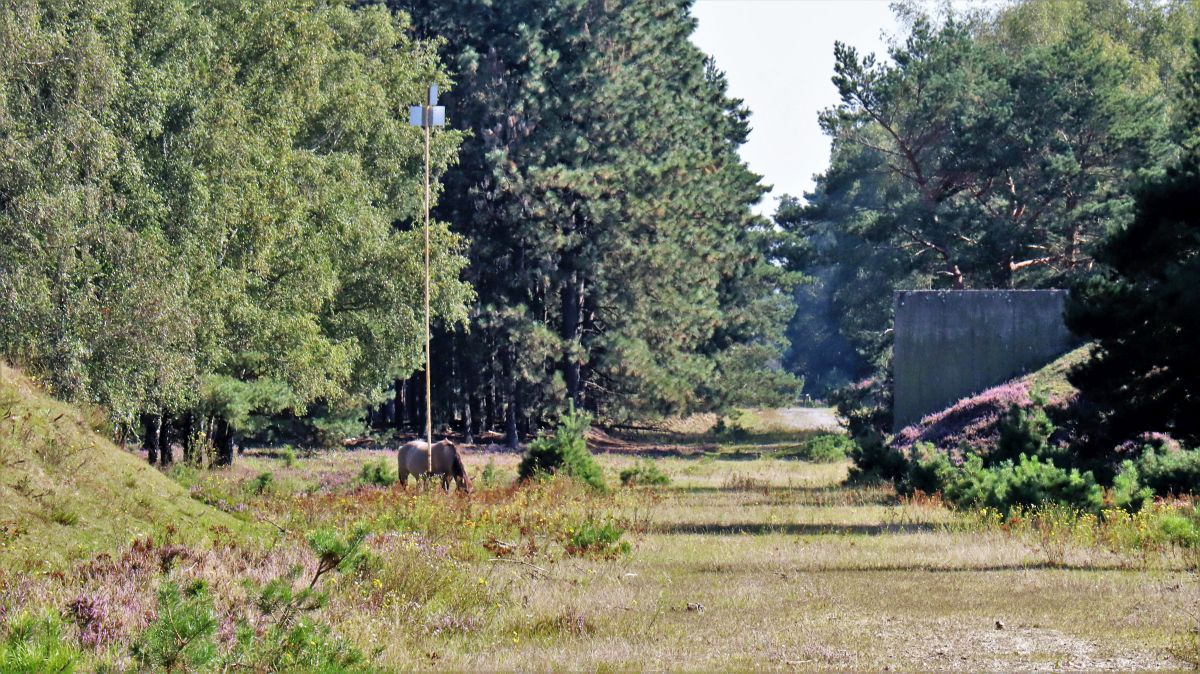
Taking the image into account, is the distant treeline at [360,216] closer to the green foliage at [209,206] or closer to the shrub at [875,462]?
the green foliage at [209,206]

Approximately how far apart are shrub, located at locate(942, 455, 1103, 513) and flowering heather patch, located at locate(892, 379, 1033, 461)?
1101 cm

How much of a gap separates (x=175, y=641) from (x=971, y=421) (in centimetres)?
2971

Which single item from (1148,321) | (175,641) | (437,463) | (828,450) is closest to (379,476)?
(437,463)

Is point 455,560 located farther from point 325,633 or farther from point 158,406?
point 158,406

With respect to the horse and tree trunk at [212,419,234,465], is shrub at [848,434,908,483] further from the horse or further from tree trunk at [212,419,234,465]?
tree trunk at [212,419,234,465]

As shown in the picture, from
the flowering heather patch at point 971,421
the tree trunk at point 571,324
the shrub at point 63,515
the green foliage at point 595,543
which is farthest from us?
the tree trunk at point 571,324

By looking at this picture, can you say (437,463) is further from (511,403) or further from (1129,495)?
(511,403)

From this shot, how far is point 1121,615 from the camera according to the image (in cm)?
1276

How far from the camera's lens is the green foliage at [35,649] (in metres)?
7.68

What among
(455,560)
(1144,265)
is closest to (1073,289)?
(1144,265)

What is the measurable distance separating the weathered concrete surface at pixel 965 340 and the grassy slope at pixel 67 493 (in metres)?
27.6

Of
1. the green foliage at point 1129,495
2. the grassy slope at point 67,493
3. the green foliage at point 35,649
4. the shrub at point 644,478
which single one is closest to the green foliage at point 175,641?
the green foliage at point 35,649

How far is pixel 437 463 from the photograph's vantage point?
2642 centimetres

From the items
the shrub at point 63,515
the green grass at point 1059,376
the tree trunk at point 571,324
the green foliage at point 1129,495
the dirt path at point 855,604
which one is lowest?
the dirt path at point 855,604
